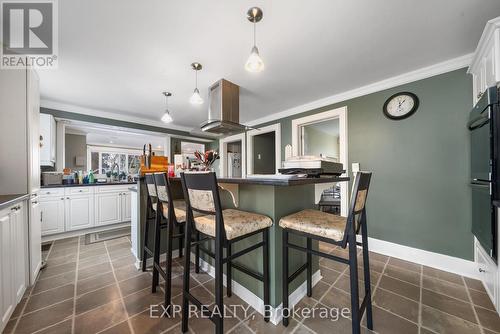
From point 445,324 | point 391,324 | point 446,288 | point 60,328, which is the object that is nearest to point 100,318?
point 60,328

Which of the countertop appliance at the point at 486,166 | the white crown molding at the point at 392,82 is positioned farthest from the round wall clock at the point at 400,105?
the countertop appliance at the point at 486,166

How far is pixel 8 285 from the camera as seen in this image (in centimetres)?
132

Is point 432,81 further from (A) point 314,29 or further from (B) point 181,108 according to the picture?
(B) point 181,108

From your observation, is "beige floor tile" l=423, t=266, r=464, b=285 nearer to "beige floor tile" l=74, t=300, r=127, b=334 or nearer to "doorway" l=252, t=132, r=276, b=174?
"beige floor tile" l=74, t=300, r=127, b=334

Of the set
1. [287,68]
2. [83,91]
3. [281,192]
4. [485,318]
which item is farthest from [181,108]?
[485,318]

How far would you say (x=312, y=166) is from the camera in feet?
4.20

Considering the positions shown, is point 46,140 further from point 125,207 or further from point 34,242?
point 34,242

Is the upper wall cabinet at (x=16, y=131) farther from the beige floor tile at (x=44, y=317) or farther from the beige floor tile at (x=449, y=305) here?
the beige floor tile at (x=449, y=305)

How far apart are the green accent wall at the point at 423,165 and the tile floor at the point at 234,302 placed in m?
0.43

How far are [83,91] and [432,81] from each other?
4.76 metres

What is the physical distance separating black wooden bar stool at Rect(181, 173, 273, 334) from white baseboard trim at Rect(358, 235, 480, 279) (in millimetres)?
2018

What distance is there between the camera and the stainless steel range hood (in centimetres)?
247

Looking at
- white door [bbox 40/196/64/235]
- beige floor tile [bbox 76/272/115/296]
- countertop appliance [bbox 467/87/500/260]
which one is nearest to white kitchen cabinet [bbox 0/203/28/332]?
beige floor tile [bbox 76/272/115/296]

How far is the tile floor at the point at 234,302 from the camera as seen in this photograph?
4.36ft
